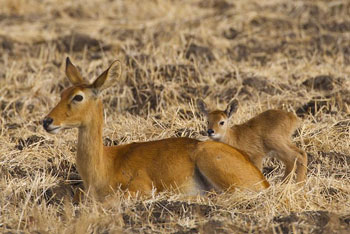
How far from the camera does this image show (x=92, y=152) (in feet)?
24.6

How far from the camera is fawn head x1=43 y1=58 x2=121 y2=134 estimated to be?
723cm

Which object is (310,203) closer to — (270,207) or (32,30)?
(270,207)

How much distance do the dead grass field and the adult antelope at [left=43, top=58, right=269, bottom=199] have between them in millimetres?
204

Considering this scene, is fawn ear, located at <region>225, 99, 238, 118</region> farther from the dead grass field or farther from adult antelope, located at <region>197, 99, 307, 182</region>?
the dead grass field

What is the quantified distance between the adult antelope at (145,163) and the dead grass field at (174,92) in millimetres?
204

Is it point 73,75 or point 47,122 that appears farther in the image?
point 73,75

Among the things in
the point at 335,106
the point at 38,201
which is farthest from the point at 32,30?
the point at 38,201

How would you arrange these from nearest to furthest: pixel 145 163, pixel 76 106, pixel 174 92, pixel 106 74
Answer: pixel 76 106 < pixel 106 74 < pixel 145 163 < pixel 174 92

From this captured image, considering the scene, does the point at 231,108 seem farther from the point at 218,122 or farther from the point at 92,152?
the point at 92,152

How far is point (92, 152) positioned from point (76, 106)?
51cm

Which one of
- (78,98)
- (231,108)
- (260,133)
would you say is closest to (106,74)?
(78,98)

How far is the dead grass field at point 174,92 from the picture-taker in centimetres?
673

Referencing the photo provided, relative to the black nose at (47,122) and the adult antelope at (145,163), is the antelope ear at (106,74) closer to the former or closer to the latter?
the adult antelope at (145,163)

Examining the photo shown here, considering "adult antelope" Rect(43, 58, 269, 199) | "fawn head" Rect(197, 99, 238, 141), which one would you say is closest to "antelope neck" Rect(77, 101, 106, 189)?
"adult antelope" Rect(43, 58, 269, 199)
